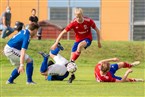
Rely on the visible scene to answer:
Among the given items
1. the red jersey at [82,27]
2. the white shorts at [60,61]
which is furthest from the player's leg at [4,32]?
the white shorts at [60,61]

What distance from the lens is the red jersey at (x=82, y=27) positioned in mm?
17984

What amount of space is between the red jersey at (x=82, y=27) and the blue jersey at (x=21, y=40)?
1913 millimetres

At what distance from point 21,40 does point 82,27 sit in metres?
2.67

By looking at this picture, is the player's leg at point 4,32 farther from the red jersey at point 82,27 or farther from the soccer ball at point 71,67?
the soccer ball at point 71,67

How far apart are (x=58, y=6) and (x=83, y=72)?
14.3m

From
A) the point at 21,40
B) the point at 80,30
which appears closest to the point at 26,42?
the point at 21,40

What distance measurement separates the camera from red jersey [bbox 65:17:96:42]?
18.0 meters

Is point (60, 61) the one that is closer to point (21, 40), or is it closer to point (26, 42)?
point (21, 40)

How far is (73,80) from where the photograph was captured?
17.9m

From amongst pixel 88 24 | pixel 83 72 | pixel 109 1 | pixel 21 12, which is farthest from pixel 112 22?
pixel 88 24

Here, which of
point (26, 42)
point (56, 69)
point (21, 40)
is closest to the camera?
point (26, 42)

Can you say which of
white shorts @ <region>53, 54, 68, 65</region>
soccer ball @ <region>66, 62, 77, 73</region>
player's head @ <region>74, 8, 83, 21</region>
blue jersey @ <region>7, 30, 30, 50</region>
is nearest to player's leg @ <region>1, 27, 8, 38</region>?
white shorts @ <region>53, 54, 68, 65</region>

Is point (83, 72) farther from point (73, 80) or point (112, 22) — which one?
point (112, 22)

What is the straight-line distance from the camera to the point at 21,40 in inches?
634
